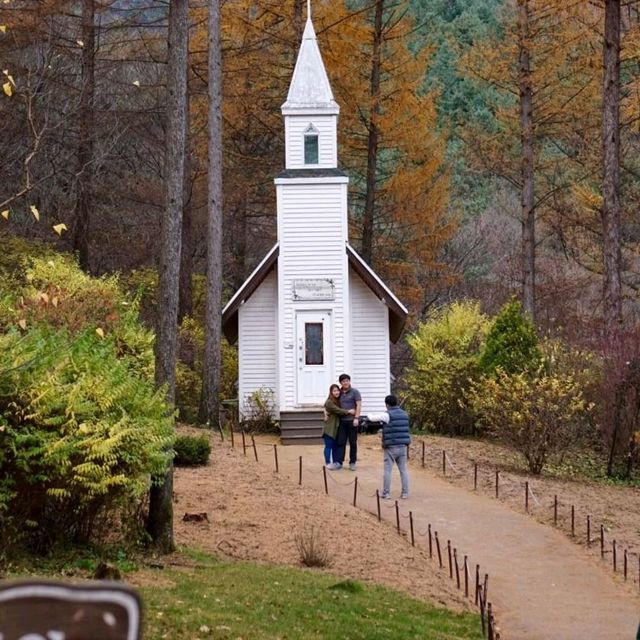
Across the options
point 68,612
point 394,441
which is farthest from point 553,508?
point 68,612

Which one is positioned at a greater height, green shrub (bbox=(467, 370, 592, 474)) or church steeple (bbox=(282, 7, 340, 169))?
church steeple (bbox=(282, 7, 340, 169))

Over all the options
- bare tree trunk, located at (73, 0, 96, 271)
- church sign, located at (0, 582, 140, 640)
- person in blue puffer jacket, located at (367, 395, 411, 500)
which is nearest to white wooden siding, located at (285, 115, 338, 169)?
bare tree trunk, located at (73, 0, 96, 271)

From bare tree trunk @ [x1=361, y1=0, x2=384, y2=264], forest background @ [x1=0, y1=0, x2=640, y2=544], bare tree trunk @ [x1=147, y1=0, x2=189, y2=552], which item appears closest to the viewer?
bare tree trunk @ [x1=147, y1=0, x2=189, y2=552]

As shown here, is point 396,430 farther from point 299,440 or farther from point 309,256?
point 309,256

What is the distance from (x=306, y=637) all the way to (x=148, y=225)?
29827mm

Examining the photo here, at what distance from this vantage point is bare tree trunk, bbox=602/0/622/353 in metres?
27.3

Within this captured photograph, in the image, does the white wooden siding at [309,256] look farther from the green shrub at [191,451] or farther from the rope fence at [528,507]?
the green shrub at [191,451]

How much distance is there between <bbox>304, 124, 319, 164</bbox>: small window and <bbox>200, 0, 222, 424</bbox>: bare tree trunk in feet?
6.76

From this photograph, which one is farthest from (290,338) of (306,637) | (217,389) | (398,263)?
(306,637)

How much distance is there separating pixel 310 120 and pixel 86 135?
6.69 m

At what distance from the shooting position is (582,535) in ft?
56.4

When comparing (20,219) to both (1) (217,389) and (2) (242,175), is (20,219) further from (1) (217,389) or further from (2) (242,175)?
(1) (217,389)

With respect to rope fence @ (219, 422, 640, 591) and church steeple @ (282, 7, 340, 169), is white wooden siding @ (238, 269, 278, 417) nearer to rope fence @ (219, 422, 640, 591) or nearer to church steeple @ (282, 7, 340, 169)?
rope fence @ (219, 422, 640, 591)

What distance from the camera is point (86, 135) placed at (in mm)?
31094
